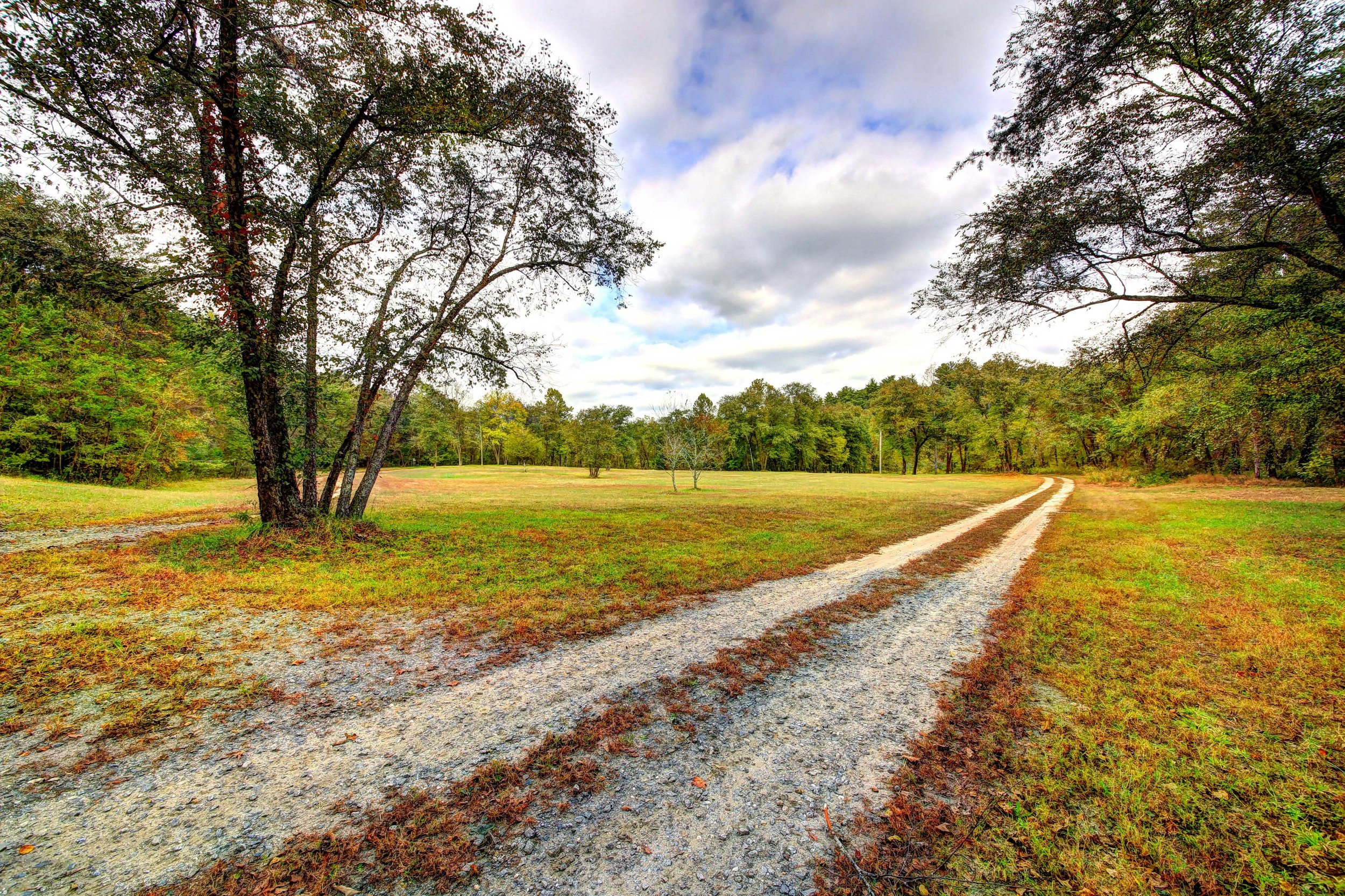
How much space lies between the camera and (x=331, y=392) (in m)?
10.6

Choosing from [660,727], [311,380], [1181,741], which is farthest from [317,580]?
[1181,741]

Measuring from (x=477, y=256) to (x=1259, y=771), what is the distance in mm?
15056

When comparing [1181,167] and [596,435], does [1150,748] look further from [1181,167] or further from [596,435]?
[596,435]

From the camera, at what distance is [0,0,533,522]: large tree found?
6340 millimetres

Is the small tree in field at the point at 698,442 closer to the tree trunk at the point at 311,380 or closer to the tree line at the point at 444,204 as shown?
the tree line at the point at 444,204

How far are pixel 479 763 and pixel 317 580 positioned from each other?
20.5 ft

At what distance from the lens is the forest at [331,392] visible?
7.59 metres

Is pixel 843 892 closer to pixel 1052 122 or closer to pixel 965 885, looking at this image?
pixel 965 885

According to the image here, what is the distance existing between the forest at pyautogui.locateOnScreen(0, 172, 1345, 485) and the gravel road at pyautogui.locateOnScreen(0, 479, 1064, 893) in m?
8.36

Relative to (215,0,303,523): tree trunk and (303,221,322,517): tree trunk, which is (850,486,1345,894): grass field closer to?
(215,0,303,523): tree trunk

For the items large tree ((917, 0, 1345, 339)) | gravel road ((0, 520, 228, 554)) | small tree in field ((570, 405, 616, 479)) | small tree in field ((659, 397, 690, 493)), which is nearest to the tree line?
large tree ((917, 0, 1345, 339))

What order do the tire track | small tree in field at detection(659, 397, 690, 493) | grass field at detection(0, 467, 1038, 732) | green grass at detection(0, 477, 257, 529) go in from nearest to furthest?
1. the tire track
2. grass field at detection(0, 467, 1038, 732)
3. green grass at detection(0, 477, 257, 529)
4. small tree in field at detection(659, 397, 690, 493)

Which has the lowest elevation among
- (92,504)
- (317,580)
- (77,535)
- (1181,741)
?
(1181,741)

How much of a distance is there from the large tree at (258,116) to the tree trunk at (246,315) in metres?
0.03
